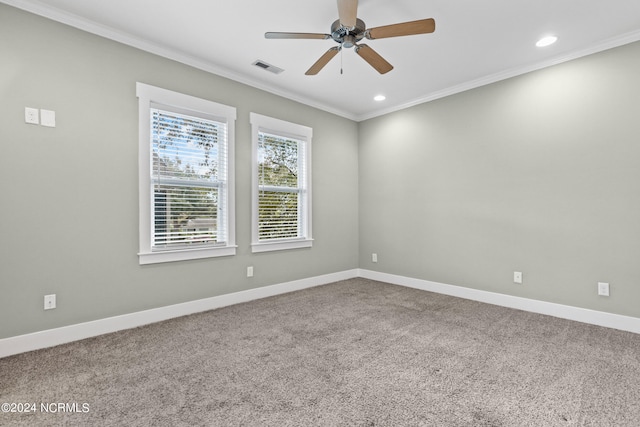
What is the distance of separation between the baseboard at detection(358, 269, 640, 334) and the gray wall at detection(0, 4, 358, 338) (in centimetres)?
267

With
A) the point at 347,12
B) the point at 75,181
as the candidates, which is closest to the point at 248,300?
the point at 75,181

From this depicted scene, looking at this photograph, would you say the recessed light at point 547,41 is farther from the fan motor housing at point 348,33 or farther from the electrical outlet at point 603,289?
the electrical outlet at point 603,289

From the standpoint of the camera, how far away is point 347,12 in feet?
6.72

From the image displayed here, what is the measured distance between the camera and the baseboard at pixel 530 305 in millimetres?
2881

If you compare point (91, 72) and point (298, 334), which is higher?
point (91, 72)

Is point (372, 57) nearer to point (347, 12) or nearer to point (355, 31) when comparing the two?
point (355, 31)

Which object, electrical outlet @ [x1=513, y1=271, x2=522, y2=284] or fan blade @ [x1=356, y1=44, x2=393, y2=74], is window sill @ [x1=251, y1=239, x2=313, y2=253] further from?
electrical outlet @ [x1=513, y1=271, x2=522, y2=284]

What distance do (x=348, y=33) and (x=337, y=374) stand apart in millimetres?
2471

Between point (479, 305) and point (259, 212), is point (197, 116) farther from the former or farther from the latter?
point (479, 305)

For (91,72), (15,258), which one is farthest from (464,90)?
(15,258)

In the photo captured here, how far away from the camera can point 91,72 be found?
270 cm

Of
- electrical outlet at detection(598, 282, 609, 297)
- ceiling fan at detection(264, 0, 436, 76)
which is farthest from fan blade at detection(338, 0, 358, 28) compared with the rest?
electrical outlet at detection(598, 282, 609, 297)

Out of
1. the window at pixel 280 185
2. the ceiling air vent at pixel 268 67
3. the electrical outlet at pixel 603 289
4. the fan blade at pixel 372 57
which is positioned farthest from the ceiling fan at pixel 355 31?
the electrical outlet at pixel 603 289

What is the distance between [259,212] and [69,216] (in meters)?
1.90
